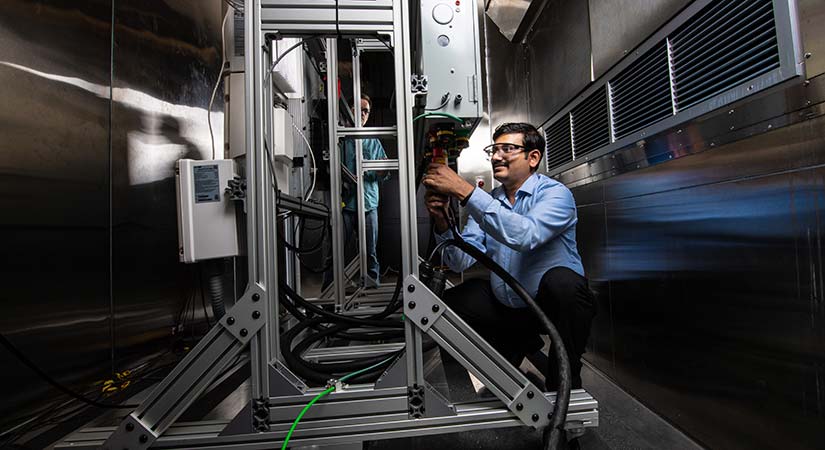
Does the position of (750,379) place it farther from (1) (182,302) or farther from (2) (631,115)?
(1) (182,302)

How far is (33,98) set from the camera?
125 cm

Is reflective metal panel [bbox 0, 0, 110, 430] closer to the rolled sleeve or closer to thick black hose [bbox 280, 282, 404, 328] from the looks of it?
thick black hose [bbox 280, 282, 404, 328]

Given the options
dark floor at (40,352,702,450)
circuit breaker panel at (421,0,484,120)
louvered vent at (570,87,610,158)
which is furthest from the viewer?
louvered vent at (570,87,610,158)

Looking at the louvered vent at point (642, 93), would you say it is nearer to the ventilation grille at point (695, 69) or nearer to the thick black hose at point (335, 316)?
the ventilation grille at point (695, 69)

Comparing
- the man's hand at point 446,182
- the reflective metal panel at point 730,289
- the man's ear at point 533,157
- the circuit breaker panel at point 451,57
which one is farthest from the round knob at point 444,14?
→ the reflective metal panel at point 730,289

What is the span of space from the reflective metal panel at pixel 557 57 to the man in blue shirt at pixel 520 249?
0.78m

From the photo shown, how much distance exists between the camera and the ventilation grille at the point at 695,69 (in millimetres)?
825

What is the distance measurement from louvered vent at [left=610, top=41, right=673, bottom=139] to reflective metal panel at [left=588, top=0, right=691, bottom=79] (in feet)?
0.27

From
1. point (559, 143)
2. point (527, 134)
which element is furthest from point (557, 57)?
point (527, 134)

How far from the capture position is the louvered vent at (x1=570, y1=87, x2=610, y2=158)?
5.10ft

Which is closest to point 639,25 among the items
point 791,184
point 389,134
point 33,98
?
point 791,184

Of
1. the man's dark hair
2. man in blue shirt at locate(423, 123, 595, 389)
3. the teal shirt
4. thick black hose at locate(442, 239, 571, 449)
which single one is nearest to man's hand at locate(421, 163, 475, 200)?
man in blue shirt at locate(423, 123, 595, 389)

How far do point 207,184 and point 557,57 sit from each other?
201 centimetres

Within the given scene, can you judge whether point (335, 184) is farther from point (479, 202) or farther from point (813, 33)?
point (813, 33)
